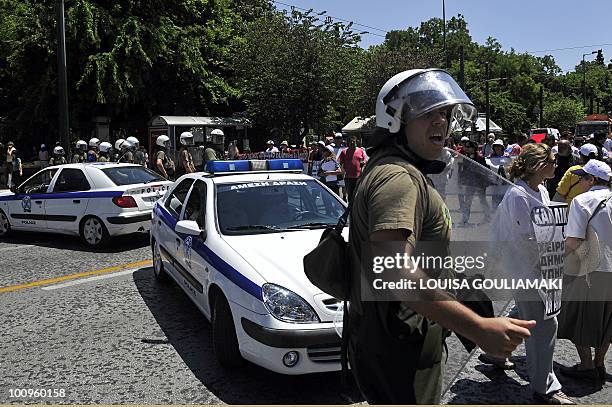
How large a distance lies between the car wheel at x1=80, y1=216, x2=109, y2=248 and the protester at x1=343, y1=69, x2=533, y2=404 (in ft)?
25.8

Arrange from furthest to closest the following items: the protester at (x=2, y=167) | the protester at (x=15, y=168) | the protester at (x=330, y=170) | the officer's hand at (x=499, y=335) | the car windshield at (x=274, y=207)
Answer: the protester at (x=2, y=167) < the protester at (x=15, y=168) < the protester at (x=330, y=170) < the car windshield at (x=274, y=207) < the officer's hand at (x=499, y=335)

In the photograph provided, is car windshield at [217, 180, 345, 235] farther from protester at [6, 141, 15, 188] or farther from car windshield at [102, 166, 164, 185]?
protester at [6, 141, 15, 188]

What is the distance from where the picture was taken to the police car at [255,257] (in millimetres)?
3768

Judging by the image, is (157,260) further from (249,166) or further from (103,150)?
(103,150)

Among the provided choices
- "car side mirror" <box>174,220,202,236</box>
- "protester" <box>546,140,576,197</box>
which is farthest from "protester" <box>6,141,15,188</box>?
"protester" <box>546,140,576,197</box>

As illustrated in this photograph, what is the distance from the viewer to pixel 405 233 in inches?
68.3

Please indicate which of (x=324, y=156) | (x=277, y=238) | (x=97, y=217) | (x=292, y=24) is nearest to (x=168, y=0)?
(x=292, y=24)

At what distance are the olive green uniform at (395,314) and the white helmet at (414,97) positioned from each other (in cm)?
11

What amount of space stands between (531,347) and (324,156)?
9.15m

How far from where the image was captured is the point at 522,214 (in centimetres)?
323

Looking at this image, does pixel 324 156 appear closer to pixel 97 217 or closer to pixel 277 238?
pixel 97 217

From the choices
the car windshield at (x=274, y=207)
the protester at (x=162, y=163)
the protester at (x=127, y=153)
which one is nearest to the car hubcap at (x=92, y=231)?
the protester at (x=162, y=163)

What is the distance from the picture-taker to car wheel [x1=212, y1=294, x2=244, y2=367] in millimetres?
4141

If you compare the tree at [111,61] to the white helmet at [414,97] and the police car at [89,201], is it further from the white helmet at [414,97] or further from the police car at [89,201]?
the white helmet at [414,97]
